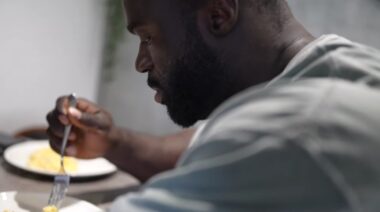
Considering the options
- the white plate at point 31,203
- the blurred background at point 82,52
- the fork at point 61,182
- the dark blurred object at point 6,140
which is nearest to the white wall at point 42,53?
the blurred background at point 82,52

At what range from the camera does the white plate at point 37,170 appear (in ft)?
3.57

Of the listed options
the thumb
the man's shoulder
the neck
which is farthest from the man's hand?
the man's shoulder

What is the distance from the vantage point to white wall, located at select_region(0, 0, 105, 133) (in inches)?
53.6

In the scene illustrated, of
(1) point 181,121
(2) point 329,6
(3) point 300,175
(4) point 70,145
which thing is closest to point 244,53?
(1) point 181,121

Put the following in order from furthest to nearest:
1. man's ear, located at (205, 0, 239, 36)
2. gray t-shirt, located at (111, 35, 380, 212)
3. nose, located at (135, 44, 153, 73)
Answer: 1. nose, located at (135, 44, 153, 73)
2. man's ear, located at (205, 0, 239, 36)
3. gray t-shirt, located at (111, 35, 380, 212)

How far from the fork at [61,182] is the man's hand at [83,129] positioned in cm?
1

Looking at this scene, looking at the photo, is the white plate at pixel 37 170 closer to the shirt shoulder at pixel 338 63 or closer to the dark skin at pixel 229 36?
the dark skin at pixel 229 36

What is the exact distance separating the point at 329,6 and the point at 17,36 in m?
1.00

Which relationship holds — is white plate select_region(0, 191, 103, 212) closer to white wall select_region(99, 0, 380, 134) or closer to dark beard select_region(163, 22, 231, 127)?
dark beard select_region(163, 22, 231, 127)

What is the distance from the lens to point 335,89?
456mm

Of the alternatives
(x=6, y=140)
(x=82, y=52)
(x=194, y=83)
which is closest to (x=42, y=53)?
(x=82, y=52)

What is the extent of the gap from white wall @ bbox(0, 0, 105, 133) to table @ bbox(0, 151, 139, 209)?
0.29 meters

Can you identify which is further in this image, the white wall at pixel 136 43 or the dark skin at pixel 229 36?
the white wall at pixel 136 43

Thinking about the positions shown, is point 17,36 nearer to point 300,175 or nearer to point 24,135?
point 24,135
